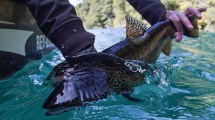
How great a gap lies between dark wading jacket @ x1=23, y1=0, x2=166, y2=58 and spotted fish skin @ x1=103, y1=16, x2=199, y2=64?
0.56ft

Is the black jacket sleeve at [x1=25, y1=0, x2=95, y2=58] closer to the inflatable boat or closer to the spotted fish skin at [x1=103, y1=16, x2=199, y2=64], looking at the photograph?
the spotted fish skin at [x1=103, y1=16, x2=199, y2=64]

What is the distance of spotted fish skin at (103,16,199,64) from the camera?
188 centimetres

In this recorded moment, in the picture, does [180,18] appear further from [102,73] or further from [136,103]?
[102,73]

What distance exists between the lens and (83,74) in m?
1.55

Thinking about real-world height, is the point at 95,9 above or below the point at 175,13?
above

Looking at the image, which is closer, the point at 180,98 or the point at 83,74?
the point at 83,74

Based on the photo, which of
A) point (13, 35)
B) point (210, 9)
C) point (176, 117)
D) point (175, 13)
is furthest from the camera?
point (210, 9)

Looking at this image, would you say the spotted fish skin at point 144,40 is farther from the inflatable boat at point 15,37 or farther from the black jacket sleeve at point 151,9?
the inflatable boat at point 15,37

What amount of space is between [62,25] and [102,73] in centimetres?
33

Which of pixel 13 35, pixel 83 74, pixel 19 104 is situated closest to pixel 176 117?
pixel 83 74

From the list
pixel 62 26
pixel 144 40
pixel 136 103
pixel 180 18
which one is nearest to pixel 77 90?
pixel 62 26

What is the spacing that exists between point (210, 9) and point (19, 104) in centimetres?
3197

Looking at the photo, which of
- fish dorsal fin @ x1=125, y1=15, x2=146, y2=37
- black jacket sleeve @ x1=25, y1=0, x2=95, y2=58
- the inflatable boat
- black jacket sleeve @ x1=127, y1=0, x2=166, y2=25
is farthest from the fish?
the inflatable boat

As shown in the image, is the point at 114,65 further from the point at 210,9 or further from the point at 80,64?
the point at 210,9
